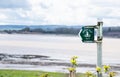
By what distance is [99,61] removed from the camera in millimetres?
5449

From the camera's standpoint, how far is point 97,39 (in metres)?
5.57

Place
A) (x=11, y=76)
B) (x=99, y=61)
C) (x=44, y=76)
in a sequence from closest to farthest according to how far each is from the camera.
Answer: (x=44, y=76) → (x=99, y=61) → (x=11, y=76)

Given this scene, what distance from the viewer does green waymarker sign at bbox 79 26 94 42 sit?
5627 mm

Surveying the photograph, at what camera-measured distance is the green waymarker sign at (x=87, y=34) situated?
5.63 m

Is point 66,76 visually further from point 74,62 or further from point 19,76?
point 74,62

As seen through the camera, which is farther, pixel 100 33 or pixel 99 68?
pixel 100 33

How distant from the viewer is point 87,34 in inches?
222

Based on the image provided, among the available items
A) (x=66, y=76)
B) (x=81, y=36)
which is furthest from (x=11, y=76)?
(x=81, y=36)

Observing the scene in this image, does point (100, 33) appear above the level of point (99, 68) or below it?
above

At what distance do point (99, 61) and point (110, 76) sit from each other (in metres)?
0.68

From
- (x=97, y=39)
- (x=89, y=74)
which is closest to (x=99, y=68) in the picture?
(x=89, y=74)

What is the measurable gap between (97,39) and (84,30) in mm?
217

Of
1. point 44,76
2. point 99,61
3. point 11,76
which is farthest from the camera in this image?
point 11,76

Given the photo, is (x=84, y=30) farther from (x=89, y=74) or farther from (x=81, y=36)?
(x=89, y=74)
